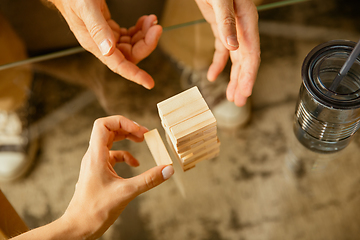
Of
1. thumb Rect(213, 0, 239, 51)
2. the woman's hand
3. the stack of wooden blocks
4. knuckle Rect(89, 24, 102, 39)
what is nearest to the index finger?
the woman's hand

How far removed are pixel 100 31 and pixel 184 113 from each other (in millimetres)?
380

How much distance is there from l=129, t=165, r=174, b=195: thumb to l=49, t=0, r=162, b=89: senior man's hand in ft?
1.23

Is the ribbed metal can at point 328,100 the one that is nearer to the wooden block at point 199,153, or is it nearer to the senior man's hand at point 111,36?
the wooden block at point 199,153

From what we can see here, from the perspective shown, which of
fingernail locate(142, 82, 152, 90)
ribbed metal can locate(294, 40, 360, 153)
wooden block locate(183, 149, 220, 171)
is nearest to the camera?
ribbed metal can locate(294, 40, 360, 153)

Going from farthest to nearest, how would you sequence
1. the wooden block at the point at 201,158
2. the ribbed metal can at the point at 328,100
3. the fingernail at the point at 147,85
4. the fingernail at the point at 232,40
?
the fingernail at the point at 147,85
the wooden block at the point at 201,158
the fingernail at the point at 232,40
the ribbed metal can at the point at 328,100

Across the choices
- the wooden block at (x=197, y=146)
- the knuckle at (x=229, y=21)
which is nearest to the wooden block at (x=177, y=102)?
the wooden block at (x=197, y=146)

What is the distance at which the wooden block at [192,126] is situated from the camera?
2.63ft

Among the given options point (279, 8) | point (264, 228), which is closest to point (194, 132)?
point (264, 228)

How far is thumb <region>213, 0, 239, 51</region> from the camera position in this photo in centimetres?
89

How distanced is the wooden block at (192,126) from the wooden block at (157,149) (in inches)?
4.5

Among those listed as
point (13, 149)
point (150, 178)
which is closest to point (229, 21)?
point (150, 178)

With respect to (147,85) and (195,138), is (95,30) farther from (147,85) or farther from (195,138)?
(195,138)

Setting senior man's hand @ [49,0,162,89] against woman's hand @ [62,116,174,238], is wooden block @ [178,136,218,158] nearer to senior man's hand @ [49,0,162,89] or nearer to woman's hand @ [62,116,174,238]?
woman's hand @ [62,116,174,238]

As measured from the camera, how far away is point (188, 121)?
0.82 meters
